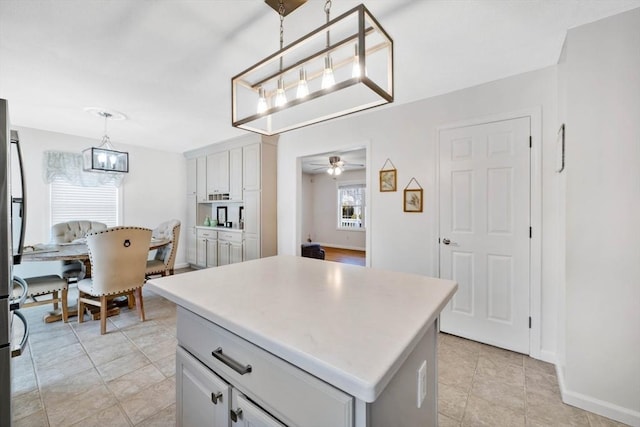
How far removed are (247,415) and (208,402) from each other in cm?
27

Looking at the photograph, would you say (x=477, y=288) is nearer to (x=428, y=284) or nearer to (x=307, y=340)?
(x=428, y=284)

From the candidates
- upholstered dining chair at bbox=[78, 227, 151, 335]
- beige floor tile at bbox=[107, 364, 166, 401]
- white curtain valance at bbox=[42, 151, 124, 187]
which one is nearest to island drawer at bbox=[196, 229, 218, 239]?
white curtain valance at bbox=[42, 151, 124, 187]

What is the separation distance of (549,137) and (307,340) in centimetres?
269

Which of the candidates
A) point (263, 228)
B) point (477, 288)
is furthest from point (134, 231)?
point (477, 288)

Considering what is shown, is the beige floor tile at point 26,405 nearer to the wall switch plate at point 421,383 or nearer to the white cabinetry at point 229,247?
the wall switch plate at point 421,383

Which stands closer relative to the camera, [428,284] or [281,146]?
[428,284]

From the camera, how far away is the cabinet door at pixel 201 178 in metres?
5.32

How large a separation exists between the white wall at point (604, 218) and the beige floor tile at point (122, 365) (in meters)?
3.13

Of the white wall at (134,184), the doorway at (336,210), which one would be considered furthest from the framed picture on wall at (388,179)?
the white wall at (134,184)

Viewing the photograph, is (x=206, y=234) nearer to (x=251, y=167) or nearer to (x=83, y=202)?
(x=251, y=167)

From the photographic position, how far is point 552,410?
5.67 feet

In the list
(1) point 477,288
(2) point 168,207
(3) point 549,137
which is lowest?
(1) point 477,288

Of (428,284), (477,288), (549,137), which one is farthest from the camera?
(477,288)

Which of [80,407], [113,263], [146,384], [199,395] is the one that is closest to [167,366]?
[146,384]
